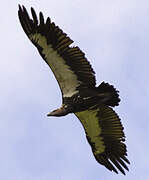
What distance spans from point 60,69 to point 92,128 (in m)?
2.59

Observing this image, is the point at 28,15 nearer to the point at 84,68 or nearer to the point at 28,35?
the point at 28,35

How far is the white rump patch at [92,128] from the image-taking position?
2538cm

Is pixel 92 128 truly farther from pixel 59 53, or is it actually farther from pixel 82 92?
pixel 59 53

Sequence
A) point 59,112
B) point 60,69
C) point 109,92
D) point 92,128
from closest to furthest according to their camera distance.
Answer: point 109,92
point 60,69
point 59,112
point 92,128

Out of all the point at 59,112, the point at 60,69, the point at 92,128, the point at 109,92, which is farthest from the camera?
the point at 92,128

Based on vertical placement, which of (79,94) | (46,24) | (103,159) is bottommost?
(103,159)

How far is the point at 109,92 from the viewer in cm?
2345

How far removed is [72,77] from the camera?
2436 cm

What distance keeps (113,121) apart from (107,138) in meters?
0.89

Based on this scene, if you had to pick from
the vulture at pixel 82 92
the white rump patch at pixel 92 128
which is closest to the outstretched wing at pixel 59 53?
the vulture at pixel 82 92

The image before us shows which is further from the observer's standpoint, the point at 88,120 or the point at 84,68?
the point at 88,120

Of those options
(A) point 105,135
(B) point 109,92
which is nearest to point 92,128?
(A) point 105,135

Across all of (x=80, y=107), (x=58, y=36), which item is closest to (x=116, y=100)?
(x=80, y=107)

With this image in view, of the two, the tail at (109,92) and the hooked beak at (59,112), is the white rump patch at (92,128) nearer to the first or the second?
the hooked beak at (59,112)
